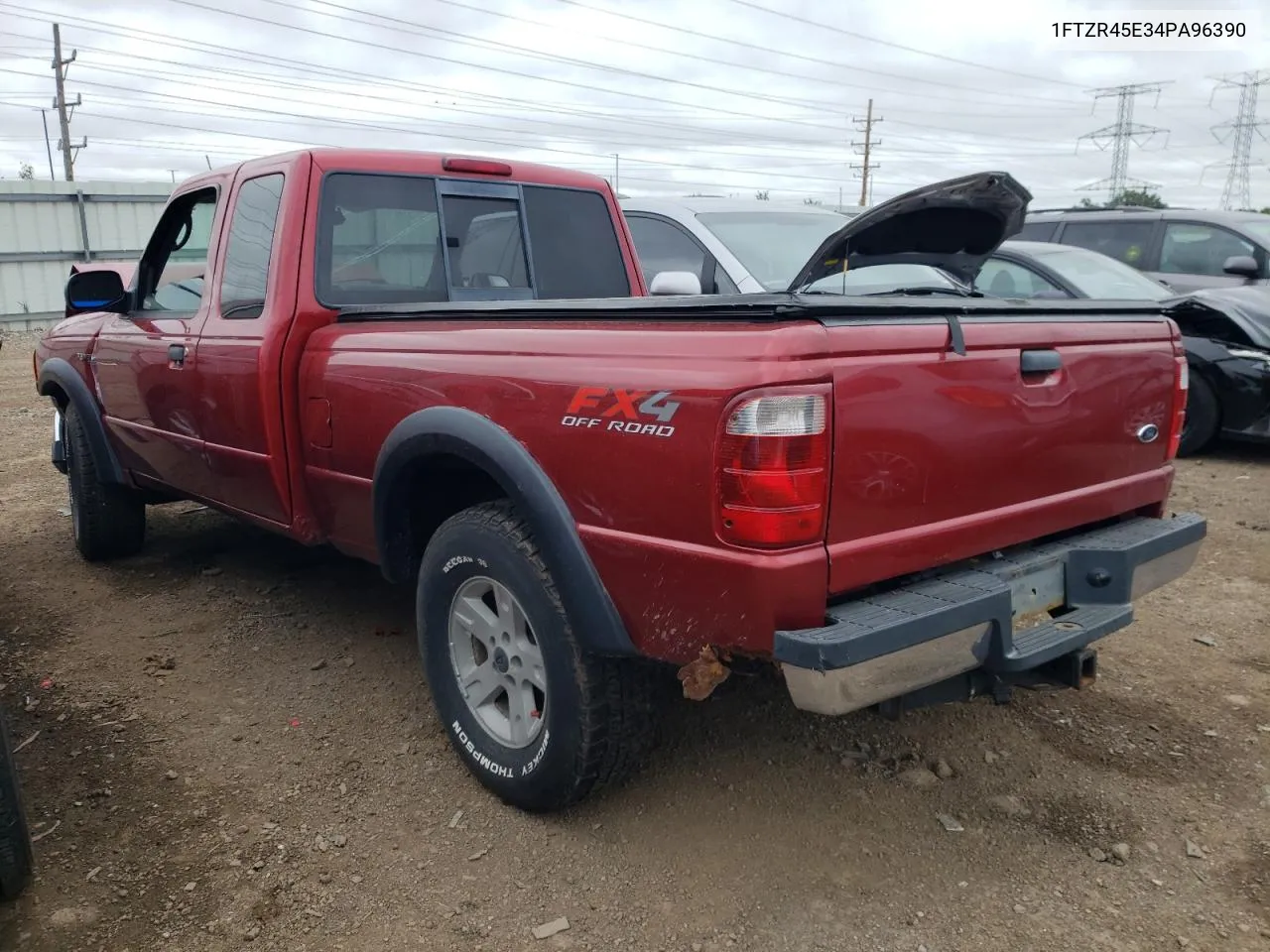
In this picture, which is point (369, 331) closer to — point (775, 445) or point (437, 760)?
point (437, 760)

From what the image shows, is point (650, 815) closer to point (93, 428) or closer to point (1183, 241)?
point (93, 428)

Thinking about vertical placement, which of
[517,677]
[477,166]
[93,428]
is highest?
[477,166]

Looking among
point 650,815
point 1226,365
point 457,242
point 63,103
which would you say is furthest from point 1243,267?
point 63,103

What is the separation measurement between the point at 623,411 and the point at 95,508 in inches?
155

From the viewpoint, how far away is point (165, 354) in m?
4.23

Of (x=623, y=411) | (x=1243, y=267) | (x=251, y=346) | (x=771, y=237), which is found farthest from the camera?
(x=1243, y=267)

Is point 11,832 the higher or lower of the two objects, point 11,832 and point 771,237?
the lower

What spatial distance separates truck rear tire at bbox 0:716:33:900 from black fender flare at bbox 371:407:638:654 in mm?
1259

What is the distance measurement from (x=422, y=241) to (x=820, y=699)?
8.73ft

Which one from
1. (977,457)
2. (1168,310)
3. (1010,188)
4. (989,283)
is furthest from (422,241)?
(1168,310)

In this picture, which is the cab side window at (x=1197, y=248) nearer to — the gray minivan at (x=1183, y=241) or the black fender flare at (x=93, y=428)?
the gray minivan at (x=1183, y=241)

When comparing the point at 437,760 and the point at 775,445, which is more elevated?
the point at 775,445

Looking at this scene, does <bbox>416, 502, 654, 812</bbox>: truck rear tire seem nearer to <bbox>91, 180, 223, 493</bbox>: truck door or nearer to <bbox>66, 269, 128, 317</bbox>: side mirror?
<bbox>91, 180, 223, 493</bbox>: truck door

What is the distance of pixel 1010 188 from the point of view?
310 cm
